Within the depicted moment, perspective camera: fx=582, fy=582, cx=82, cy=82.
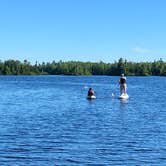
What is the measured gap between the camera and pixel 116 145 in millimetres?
27453

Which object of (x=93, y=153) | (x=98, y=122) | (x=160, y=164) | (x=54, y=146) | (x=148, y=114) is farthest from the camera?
(x=148, y=114)

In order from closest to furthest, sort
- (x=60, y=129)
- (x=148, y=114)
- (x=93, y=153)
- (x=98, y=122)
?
(x=93, y=153), (x=60, y=129), (x=98, y=122), (x=148, y=114)

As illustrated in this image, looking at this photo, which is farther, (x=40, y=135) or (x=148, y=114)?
(x=148, y=114)

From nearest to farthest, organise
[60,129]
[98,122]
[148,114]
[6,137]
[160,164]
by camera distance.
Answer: [160,164] → [6,137] → [60,129] → [98,122] → [148,114]

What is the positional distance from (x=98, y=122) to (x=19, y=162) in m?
15.4

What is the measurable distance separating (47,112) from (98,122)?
9478 mm

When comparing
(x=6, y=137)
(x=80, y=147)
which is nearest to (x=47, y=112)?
(x=6, y=137)

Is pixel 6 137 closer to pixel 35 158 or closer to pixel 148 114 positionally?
pixel 35 158

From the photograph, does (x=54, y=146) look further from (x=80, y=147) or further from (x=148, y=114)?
(x=148, y=114)

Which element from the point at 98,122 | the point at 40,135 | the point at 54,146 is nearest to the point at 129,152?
the point at 54,146

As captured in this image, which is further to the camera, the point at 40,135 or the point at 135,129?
the point at 135,129

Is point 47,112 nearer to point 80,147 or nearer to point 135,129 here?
point 135,129

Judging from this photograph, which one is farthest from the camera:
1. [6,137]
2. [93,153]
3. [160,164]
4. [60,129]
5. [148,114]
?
[148,114]

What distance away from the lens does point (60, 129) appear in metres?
33.5
